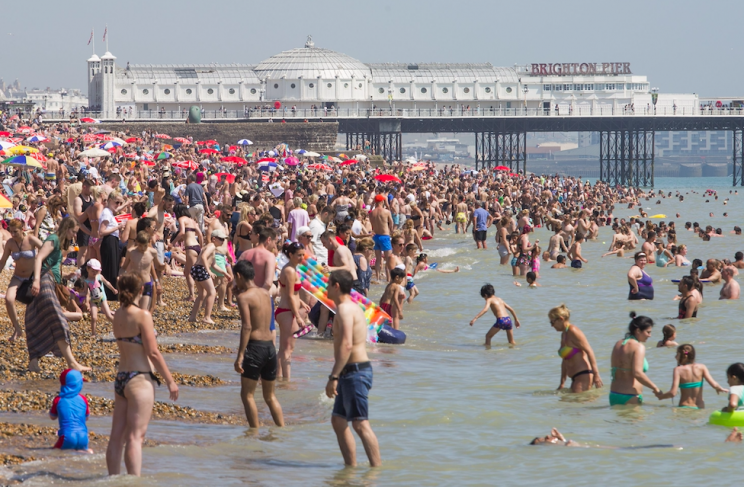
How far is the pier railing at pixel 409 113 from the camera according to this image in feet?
206

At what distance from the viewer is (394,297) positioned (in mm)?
11633

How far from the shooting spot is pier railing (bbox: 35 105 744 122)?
62875 mm

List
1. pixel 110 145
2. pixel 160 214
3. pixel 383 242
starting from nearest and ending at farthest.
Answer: pixel 160 214 < pixel 383 242 < pixel 110 145

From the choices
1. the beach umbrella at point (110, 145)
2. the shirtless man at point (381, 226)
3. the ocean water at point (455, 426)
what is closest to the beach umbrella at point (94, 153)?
the beach umbrella at point (110, 145)

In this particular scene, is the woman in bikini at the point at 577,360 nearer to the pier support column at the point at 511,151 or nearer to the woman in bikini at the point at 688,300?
the woman in bikini at the point at 688,300

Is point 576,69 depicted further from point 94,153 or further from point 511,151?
point 94,153

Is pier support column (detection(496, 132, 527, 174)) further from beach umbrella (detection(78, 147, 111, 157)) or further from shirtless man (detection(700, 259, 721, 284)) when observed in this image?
shirtless man (detection(700, 259, 721, 284))

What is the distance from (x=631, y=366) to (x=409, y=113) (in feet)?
218

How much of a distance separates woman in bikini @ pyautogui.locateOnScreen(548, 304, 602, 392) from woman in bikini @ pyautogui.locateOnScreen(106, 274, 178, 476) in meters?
4.19

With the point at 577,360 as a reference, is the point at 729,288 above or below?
above

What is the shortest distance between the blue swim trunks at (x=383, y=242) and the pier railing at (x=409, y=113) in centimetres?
4681

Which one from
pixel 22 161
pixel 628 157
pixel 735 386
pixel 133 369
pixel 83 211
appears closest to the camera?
pixel 133 369

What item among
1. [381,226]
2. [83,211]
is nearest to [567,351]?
[83,211]

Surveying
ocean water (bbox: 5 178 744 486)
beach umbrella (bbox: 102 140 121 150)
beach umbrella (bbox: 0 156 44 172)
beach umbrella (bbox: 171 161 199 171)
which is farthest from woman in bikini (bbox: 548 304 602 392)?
beach umbrella (bbox: 102 140 121 150)
